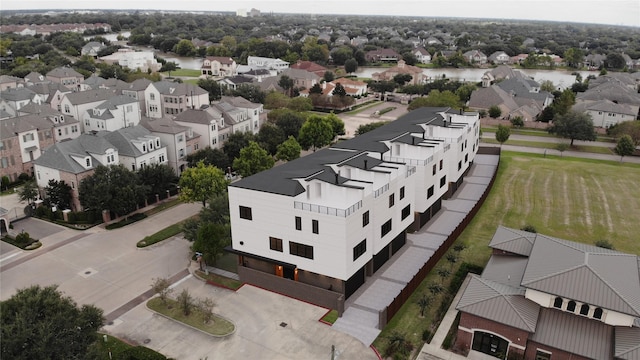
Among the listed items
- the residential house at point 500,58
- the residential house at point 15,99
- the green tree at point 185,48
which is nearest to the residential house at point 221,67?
the green tree at point 185,48

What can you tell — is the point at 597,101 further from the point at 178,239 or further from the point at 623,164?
the point at 178,239

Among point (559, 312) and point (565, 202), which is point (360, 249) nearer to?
point (559, 312)

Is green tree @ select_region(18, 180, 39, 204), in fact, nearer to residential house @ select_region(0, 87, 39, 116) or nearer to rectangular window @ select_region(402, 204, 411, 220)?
residential house @ select_region(0, 87, 39, 116)

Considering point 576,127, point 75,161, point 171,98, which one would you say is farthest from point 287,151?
point 576,127

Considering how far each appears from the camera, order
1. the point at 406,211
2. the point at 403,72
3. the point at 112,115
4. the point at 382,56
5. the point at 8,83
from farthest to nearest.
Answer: the point at 382,56
the point at 403,72
the point at 8,83
the point at 112,115
the point at 406,211

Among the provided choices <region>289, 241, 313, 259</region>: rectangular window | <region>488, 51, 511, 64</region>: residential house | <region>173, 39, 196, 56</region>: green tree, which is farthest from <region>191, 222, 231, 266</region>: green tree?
<region>488, 51, 511, 64</region>: residential house

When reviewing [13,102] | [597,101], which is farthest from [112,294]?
[597,101]
